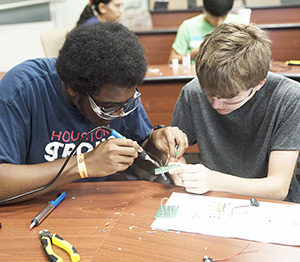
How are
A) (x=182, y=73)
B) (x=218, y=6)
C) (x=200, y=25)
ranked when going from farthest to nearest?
(x=200, y=25) → (x=218, y=6) → (x=182, y=73)

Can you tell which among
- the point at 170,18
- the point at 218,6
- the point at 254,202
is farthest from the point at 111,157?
the point at 170,18

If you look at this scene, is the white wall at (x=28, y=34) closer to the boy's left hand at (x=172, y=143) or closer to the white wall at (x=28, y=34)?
the white wall at (x=28, y=34)

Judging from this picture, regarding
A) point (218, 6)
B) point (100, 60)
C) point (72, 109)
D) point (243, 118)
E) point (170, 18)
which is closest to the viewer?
point (100, 60)

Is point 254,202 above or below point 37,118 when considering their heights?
below

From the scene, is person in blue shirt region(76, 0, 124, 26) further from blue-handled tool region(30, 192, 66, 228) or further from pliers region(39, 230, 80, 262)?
pliers region(39, 230, 80, 262)

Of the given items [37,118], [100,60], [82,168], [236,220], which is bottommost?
[236,220]

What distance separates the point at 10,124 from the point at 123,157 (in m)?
0.38

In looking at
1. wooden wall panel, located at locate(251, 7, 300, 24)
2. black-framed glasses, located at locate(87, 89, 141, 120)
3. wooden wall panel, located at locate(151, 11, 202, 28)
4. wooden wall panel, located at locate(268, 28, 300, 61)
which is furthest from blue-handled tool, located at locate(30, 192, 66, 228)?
wooden wall panel, located at locate(151, 11, 202, 28)

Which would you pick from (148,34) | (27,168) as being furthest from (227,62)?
(148,34)

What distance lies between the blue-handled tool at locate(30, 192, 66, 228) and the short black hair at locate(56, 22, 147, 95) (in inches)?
13.6

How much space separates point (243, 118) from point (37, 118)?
77cm

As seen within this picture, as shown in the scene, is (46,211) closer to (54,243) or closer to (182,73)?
(54,243)

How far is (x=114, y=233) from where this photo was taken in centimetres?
98

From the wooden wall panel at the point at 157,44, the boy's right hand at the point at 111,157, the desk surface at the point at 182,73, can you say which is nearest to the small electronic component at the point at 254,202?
the boy's right hand at the point at 111,157
